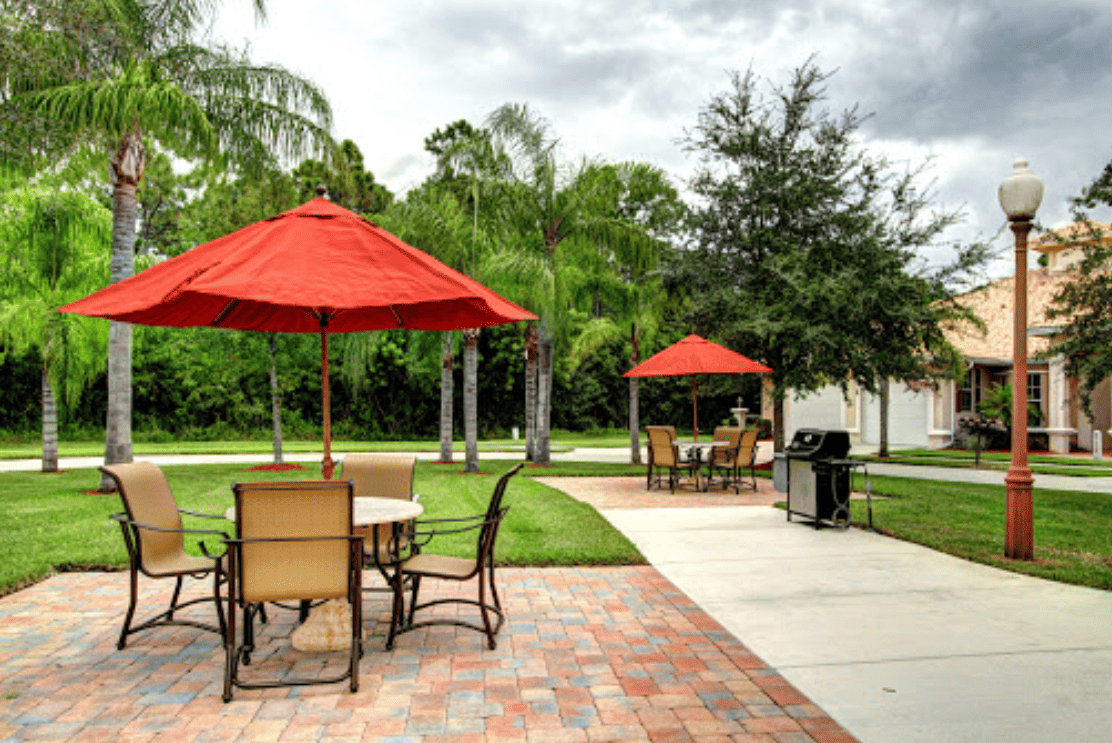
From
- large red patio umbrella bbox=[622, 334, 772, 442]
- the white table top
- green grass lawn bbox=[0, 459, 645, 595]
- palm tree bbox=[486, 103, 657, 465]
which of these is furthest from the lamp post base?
palm tree bbox=[486, 103, 657, 465]

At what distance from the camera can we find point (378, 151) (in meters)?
38.5

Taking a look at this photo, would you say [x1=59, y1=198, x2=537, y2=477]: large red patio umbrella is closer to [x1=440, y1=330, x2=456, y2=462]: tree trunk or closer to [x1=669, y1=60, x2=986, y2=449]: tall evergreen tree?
[x1=669, y1=60, x2=986, y2=449]: tall evergreen tree

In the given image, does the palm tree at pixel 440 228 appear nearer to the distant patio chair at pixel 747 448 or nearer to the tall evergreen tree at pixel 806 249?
the tall evergreen tree at pixel 806 249

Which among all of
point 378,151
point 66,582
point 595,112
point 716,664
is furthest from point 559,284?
point 378,151

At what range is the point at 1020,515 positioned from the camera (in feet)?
22.7

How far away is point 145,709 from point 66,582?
3.18 m

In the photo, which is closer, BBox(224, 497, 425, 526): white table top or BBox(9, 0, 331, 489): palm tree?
BBox(224, 497, 425, 526): white table top

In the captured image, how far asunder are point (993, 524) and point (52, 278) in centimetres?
1742

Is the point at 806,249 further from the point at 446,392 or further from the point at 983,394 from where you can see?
the point at 983,394

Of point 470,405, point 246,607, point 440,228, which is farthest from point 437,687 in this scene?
point 440,228

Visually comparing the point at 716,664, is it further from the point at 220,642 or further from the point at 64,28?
the point at 64,28

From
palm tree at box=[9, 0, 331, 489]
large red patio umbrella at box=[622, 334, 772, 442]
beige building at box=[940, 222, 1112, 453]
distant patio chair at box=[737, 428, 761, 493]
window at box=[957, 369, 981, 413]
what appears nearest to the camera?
palm tree at box=[9, 0, 331, 489]

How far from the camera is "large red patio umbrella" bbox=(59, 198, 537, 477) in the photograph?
370 centimetres

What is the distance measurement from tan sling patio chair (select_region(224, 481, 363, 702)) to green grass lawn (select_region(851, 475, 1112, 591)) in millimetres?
5688
